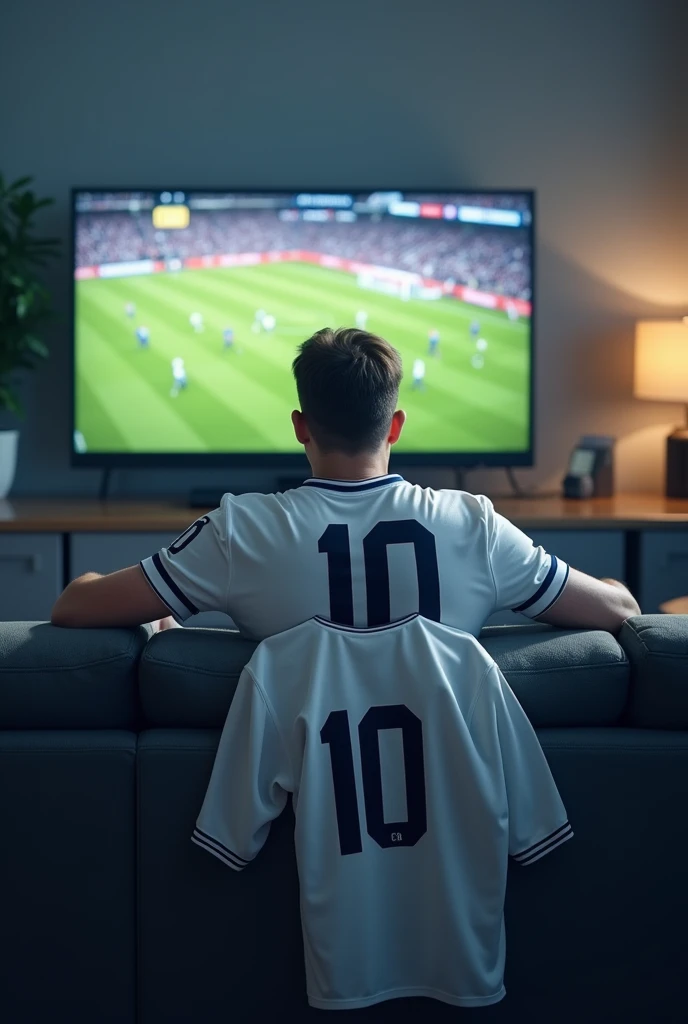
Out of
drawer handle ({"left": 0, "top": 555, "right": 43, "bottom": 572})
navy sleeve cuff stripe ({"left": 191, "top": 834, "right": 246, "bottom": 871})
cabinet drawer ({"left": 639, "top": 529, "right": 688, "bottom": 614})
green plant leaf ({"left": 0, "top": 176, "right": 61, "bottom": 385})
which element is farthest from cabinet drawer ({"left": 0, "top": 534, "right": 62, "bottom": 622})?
navy sleeve cuff stripe ({"left": 191, "top": 834, "right": 246, "bottom": 871})

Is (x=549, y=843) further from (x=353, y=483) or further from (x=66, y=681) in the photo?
(x=66, y=681)

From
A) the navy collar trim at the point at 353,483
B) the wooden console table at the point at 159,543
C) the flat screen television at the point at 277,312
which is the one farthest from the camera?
the flat screen television at the point at 277,312

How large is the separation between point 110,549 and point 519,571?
231 cm

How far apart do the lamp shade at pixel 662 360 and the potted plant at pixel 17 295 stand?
219 centimetres

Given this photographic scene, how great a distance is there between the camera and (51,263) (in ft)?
13.9

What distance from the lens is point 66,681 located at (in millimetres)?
1596

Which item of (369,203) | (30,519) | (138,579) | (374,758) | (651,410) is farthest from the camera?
(651,410)

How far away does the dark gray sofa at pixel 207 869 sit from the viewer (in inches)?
61.1

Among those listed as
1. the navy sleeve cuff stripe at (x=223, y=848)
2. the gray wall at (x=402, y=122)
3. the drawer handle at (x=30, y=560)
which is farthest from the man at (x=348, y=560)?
Answer: the gray wall at (x=402, y=122)

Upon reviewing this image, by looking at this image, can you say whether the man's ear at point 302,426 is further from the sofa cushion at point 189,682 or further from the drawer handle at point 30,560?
the drawer handle at point 30,560

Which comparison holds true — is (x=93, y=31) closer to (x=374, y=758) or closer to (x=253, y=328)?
(x=253, y=328)

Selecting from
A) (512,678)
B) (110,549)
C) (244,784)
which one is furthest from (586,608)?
(110,549)

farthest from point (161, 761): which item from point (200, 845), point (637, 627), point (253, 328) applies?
point (253, 328)

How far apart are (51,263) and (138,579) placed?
2.89 metres
